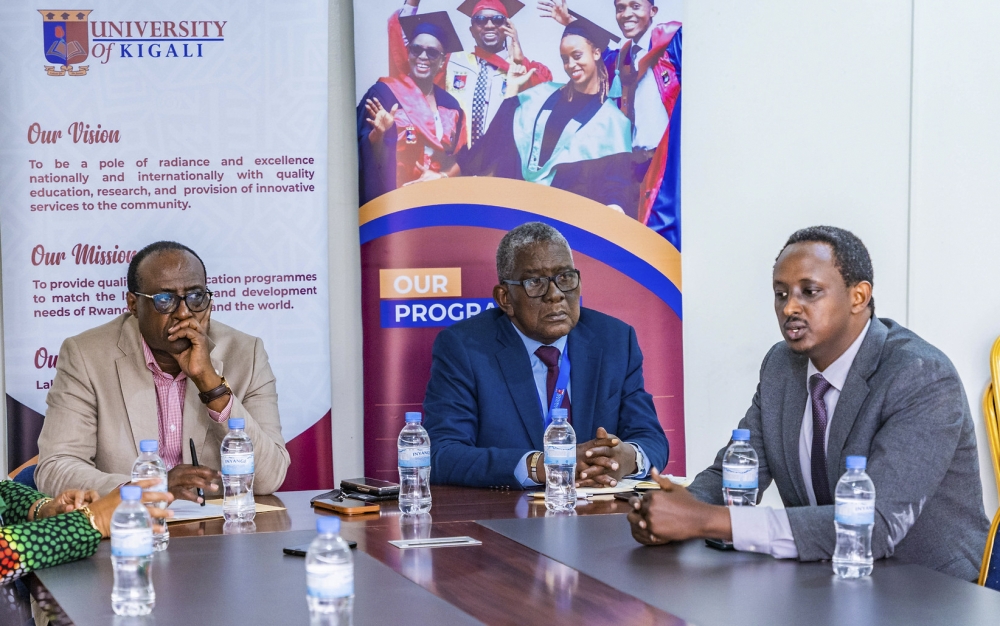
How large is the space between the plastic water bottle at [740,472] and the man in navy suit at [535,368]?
30.2 inches

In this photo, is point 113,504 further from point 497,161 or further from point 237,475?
point 497,161

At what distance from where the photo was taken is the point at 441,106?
4453 millimetres

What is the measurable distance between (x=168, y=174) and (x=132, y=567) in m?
2.73

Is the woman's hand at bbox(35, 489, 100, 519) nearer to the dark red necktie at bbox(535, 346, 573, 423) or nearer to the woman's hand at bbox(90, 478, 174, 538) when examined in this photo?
the woman's hand at bbox(90, 478, 174, 538)

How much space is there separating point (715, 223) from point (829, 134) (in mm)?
705

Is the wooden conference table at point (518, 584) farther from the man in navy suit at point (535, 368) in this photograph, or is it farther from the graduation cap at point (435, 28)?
the graduation cap at point (435, 28)

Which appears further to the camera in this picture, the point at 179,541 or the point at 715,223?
the point at 715,223

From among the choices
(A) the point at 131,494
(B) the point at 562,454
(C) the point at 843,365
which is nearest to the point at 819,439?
(C) the point at 843,365

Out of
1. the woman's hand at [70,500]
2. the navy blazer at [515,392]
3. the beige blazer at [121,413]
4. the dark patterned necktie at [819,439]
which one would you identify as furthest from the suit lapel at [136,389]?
the dark patterned necktie at [819,439]

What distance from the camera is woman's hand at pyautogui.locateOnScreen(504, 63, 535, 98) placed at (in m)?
4.50

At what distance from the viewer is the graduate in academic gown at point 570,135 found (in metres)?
4.50

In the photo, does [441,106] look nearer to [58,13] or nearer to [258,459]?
[58,13]

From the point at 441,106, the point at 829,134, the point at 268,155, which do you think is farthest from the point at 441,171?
the point at 829,134

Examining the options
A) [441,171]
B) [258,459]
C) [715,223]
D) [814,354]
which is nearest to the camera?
[814,354]
